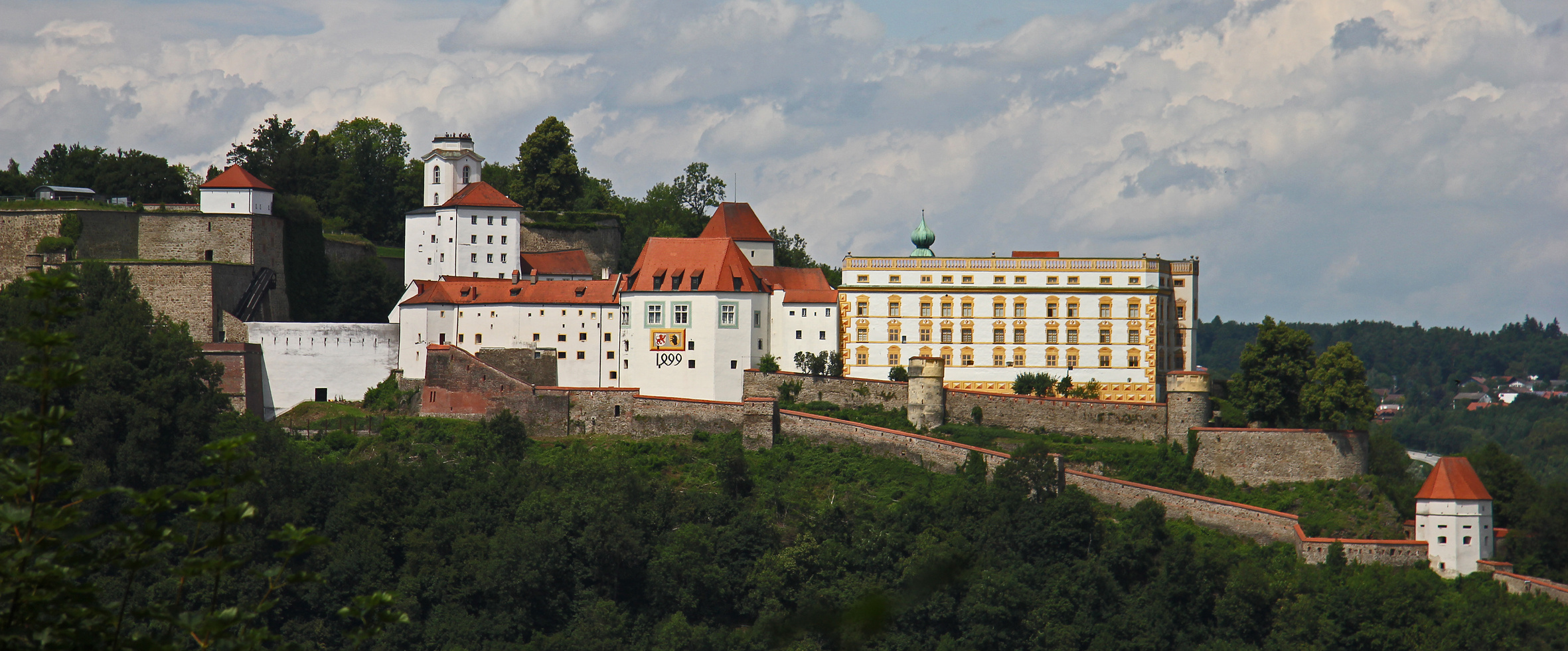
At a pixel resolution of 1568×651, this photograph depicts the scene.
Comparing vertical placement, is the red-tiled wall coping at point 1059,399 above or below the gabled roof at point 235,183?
below

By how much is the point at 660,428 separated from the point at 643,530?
5.08 m

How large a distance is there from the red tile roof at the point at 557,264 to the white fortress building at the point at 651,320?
3.84 meters

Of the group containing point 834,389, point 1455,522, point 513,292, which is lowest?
point 1455,522

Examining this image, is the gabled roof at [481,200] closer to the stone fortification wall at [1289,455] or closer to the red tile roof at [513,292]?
the red tile roof at [513,292]

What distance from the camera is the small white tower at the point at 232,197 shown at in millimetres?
70688

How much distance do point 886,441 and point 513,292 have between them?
17.4m

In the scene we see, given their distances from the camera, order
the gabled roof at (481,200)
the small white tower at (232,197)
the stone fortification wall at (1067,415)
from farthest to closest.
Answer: the gabled roof at (481,200) < the small white tower at (232,197) < the stone fortification wall at (1067,415)

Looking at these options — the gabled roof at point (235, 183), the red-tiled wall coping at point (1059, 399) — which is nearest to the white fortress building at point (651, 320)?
the red-tiled wall coping at point (1059, 399)

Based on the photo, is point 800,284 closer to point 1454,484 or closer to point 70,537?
point 1454,484

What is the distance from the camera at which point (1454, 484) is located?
2144 inches

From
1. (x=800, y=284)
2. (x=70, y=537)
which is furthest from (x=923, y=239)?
(x=70, y=537)

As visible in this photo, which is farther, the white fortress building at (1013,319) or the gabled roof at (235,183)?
the gabled roof at (235,183)

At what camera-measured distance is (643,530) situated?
58.9 metres

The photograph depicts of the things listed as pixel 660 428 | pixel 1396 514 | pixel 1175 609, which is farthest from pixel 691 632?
pixel 1396 514
